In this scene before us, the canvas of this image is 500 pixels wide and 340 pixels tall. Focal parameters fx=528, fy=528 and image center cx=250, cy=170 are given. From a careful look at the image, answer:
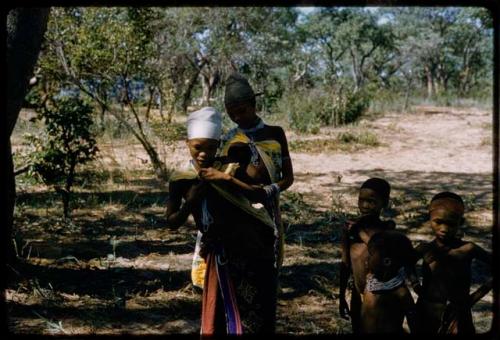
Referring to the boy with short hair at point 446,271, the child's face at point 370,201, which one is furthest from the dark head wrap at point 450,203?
the child's face at point 370,201

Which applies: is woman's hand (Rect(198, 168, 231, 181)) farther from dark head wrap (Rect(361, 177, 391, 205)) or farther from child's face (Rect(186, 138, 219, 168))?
dark head wrap (Rect(361, 177, 391, 205))

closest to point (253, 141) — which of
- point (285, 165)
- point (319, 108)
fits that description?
point (285, 165)

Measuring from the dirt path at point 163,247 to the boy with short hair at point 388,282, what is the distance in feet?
4.82

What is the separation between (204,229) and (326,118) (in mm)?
12566

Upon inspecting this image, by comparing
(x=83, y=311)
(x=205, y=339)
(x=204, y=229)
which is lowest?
(x=83, y=311)

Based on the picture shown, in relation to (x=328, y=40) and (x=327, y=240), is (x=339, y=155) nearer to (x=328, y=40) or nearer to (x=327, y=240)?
(x=327, y=240)

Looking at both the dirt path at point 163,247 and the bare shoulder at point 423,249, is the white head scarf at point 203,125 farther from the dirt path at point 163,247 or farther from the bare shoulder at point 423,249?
the dirt path at point 163,247

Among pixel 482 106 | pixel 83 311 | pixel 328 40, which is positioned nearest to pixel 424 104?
pixel 482 106

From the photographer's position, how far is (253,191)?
2309 millimetres

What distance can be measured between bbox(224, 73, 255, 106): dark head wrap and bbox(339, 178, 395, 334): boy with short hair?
2.27ft

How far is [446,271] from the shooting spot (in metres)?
2.18

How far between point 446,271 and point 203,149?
1120 mm

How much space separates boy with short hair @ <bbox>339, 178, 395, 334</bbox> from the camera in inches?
94.3

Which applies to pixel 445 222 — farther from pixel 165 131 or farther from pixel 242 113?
pixel 165 131
